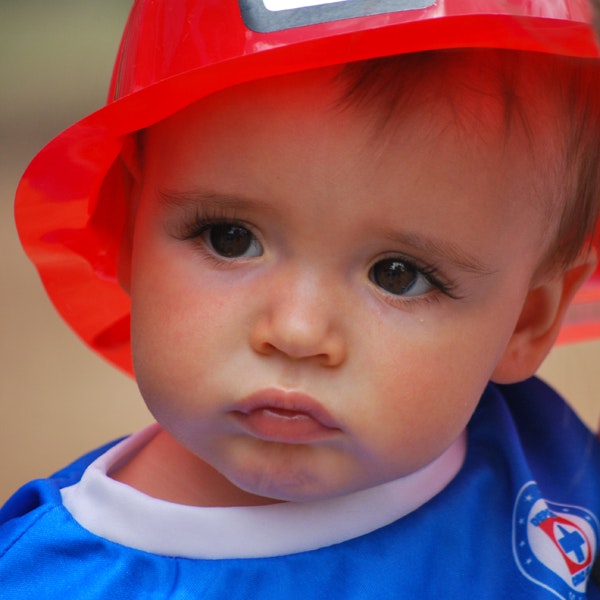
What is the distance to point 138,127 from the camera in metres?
0.86

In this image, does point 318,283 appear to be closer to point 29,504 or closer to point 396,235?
point 396,235

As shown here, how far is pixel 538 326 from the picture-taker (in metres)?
0.98

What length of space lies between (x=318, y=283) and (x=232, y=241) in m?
0.08

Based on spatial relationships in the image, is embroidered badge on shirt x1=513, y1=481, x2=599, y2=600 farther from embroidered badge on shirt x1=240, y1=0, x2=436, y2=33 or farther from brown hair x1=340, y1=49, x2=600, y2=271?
embroidered badge on shirt x1=240, y1=0, x2=436, y2=33

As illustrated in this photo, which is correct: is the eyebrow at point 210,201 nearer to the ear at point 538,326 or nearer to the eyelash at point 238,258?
the eyelash at point 238,258

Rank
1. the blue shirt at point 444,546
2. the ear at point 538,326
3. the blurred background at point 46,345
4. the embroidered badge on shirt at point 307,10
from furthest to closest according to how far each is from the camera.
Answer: the blurred background at point 46,345 → the ear at point 538,326 → the blue shirt at point 444,546 → the embroidered badge on shirt at point 307,10

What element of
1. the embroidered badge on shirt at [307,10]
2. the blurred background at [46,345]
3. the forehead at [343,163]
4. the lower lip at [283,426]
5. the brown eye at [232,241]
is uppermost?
the embroidered badge on shirt at [307,10]

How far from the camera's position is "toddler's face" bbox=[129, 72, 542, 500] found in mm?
784

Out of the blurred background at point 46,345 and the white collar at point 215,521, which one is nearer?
the white collar at point 215,521

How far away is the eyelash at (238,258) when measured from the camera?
0.82 meters

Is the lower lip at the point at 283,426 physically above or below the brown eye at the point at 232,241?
below

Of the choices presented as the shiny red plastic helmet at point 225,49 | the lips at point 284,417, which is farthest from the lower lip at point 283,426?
the shiny red plastic helmet at point 225,49

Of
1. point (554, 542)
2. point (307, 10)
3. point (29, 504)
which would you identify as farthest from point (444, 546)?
point (307, 10)

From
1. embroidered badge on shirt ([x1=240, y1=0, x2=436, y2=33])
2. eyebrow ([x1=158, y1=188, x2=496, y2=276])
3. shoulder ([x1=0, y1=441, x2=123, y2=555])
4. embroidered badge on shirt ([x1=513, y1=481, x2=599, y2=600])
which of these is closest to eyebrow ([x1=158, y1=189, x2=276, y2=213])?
eyebrow ([x1=158, y1=188, x2=496, y2=276])
